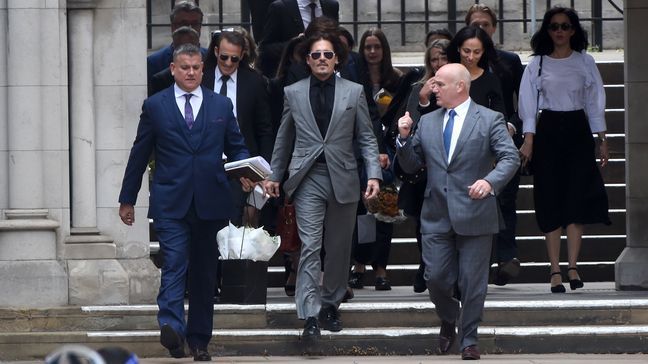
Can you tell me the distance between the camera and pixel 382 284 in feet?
46.6

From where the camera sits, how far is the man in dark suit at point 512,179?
1383cm

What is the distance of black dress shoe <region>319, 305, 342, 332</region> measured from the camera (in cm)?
1218

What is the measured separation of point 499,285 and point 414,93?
194cm

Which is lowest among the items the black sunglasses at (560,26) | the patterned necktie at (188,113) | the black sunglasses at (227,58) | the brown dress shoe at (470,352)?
the brown dress shoe at (470,352)

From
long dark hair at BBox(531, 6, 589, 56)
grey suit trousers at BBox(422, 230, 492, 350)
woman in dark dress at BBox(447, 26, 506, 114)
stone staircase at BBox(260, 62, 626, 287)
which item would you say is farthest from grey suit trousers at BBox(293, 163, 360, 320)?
long dark hair at BBox(531, 6, 589, 56)

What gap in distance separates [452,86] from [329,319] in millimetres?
1810

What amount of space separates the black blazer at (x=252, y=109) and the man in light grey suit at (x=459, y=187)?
142cm

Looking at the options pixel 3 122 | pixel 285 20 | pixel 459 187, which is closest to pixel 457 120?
pixel 459 187

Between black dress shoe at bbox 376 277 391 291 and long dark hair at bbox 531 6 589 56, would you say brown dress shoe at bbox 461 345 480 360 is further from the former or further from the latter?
long dark hair at bbox 531 6 589 56

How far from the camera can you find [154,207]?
37.8 ft

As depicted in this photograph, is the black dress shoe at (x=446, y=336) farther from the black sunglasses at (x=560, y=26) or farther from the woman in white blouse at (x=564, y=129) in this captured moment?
the black sunglasses at (x=560, y=26)

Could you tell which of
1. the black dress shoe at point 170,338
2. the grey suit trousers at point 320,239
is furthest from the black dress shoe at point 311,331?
the black dress shoe at point 170,338

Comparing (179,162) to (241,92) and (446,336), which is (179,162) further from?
(446,336)

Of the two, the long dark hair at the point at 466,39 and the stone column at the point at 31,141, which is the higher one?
the long dark hair at the point at 466,39
